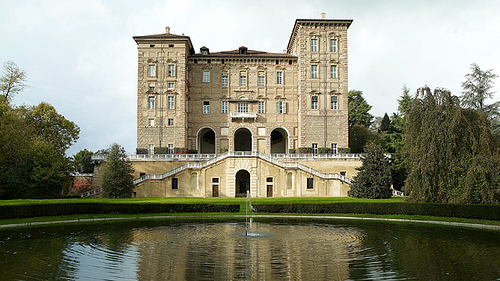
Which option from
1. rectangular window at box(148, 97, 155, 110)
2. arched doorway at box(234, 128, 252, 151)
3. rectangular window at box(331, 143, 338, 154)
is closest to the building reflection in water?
rectangular window at box(331, 143, 338, 154)

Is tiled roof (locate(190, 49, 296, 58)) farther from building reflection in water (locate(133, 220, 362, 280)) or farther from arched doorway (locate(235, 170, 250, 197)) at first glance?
building reflection in water (locate(133, 220, 362, 280))

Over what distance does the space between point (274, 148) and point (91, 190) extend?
90.8 ft

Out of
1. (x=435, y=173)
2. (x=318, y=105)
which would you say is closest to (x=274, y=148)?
(x=318, y=105)

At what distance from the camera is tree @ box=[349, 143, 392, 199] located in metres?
34.9

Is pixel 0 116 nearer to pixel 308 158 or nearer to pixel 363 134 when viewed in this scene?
pixel 308 158

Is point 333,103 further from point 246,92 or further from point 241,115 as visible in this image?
point 241,115

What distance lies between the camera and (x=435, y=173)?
78.7 feet

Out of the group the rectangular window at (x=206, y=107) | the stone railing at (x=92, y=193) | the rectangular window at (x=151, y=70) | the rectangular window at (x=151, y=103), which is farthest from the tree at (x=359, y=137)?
the stone railing at (x=92, y=193)

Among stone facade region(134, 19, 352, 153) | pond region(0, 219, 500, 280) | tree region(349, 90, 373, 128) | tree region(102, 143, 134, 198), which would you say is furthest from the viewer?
tree region(349, 90, 373, 128)

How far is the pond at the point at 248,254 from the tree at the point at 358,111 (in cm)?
5318

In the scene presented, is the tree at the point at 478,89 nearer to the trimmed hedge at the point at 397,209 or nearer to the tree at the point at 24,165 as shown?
the trimmed hedge at the point at 397,209

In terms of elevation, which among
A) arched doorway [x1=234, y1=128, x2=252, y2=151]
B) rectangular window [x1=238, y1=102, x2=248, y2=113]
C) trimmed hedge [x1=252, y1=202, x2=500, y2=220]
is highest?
rectangular window [x1=238, y1=102, x2=248, y2=113]

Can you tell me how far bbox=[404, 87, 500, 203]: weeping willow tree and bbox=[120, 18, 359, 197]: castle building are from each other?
16400mm

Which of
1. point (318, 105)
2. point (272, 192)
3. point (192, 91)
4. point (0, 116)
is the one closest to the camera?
point (0, 116)
